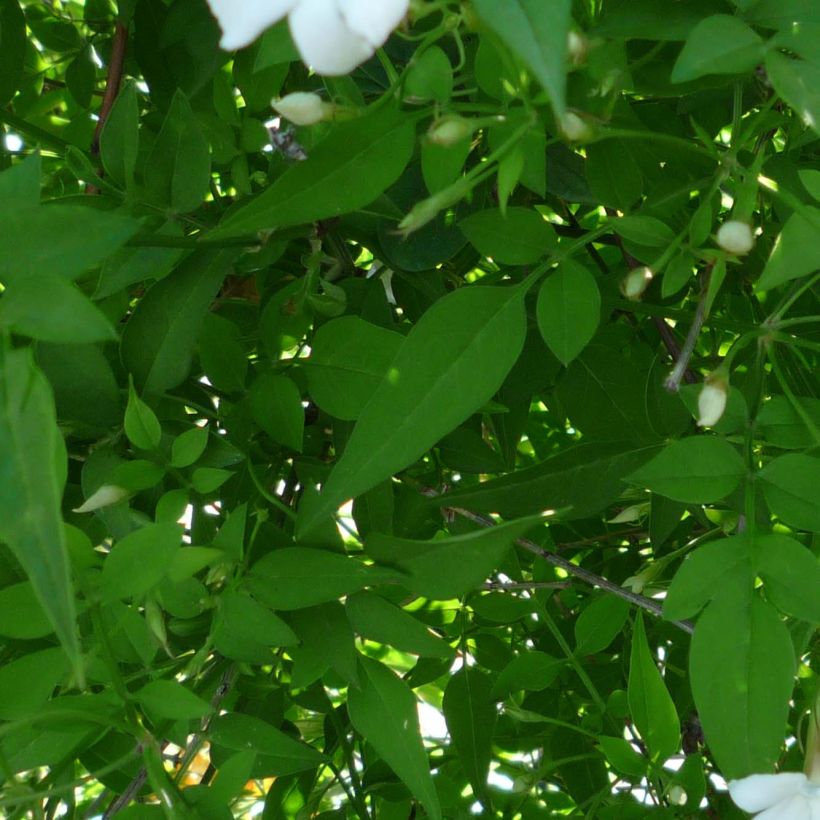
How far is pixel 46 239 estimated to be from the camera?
0.40 metres

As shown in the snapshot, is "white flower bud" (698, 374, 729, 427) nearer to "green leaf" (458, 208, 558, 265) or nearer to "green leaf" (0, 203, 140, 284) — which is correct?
"green leaf" (458, 208, 558, 265)

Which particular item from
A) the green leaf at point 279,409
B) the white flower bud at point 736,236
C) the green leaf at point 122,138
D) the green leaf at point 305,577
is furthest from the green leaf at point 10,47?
the white flower bud at point 736,236

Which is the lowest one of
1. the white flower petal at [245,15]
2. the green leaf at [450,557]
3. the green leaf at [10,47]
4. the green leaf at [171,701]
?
the green leaf at [171,701]

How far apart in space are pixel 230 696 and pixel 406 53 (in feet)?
1.45

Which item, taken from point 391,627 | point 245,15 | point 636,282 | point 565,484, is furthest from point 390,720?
point 245,15

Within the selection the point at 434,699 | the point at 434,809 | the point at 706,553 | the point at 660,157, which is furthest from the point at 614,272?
the point at 434,699

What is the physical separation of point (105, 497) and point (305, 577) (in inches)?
4.5

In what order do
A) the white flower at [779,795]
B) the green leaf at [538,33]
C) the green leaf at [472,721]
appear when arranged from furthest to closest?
the green leaf at [472,721], the white flower at [779,795], the green leaf at [538,33]

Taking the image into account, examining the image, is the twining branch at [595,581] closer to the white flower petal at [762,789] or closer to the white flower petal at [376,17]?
the white flower petal at [762,789]

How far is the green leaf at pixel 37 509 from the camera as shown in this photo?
12.2 inches

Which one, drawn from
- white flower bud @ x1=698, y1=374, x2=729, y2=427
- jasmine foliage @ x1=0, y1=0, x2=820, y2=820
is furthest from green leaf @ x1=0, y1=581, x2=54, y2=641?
white flower bud @ x1=698, y1=374, x2=729, y2=427

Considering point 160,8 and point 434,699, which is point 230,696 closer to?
point 434,699

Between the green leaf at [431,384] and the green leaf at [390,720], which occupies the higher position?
the green leaf at [431,384]

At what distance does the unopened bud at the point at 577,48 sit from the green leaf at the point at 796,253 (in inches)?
4.7
